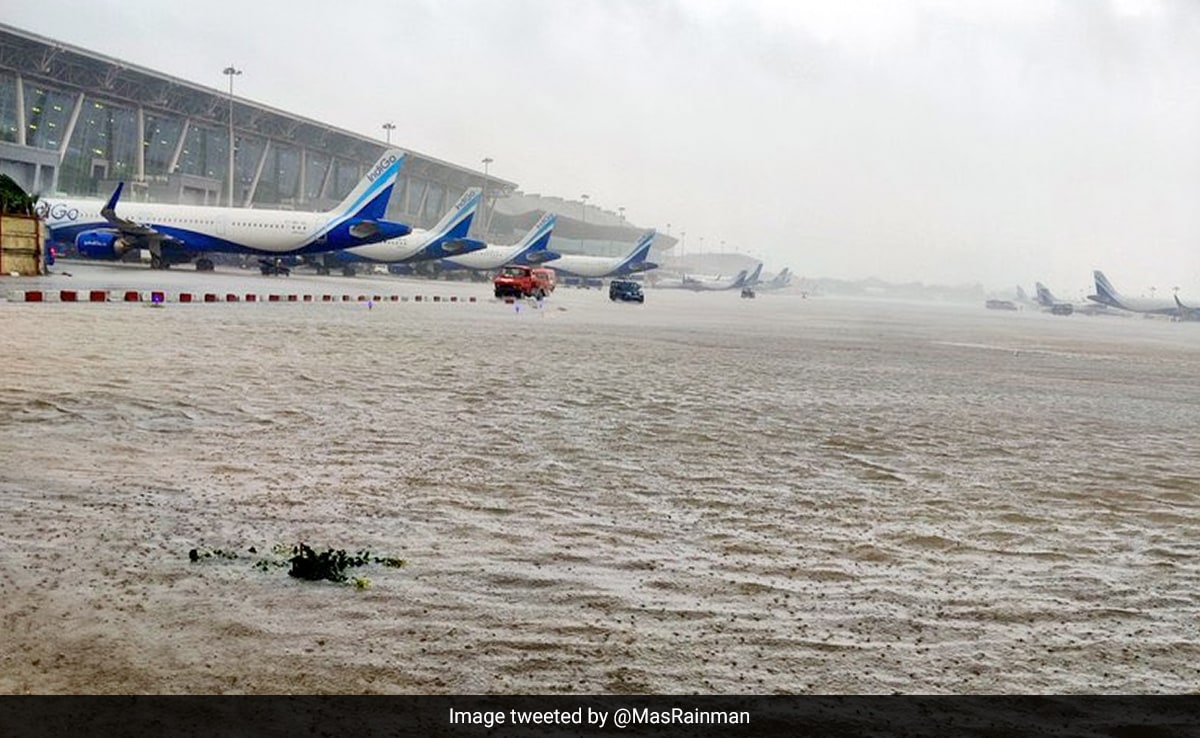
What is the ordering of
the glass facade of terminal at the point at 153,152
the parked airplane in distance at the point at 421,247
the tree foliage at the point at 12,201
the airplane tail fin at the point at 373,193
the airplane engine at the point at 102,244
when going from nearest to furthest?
the tree foliage at the point at 12,201
the airplane engine at the point at 102,244
the airplane tail fin at the point at 373,193
the parked airplane in distance at the point at 421,247
the glass facade of terminal at the point at 153,152

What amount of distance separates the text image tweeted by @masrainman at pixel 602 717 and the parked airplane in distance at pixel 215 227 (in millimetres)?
66994

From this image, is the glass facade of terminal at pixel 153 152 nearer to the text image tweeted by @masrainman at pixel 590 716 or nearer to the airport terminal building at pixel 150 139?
the airport terminal building at pixel 150 139

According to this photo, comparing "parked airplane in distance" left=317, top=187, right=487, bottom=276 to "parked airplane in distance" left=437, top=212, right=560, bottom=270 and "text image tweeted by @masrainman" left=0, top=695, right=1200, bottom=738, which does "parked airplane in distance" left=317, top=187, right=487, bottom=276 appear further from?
"text image tweeted by @masrainman" left=0, top=695, right=1200, bottom=738

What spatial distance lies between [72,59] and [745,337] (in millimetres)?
81808

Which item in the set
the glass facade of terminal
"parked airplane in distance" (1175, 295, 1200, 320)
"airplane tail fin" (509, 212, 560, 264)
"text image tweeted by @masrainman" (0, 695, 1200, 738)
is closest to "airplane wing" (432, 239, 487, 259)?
"airplane tail fin" (509, 212, 560, 264)

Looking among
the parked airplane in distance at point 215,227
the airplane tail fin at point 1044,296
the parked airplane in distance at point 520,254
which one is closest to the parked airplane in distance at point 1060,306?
the airplane tail fin at point 1044,296

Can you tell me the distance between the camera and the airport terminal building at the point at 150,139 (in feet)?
304

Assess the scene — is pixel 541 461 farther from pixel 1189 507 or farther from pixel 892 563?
pixel 1189 507

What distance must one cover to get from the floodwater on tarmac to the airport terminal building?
267ft

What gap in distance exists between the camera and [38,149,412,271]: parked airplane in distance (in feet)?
218

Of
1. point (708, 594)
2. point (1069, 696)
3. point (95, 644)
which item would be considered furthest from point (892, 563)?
point (95, 644)

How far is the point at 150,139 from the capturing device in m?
112

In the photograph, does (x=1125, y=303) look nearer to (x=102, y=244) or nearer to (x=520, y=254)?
(x=520, y=254)

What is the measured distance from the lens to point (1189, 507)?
9.70 m
